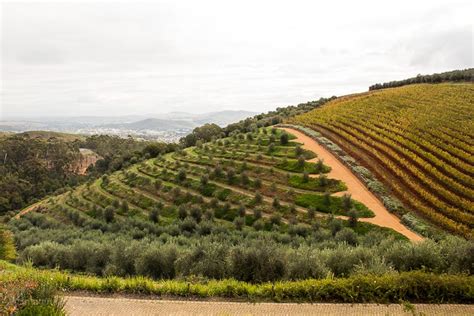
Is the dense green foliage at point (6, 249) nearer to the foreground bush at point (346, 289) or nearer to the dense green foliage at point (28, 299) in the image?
the foreground bush at point (346, 289)

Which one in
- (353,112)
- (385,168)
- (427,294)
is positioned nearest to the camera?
(427,294)

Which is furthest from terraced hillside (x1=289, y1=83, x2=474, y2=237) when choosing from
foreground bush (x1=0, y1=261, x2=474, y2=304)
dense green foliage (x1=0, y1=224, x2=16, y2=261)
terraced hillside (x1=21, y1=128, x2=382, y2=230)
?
dense green foliage (x1=0, y1=224, x2=16, y2=261)

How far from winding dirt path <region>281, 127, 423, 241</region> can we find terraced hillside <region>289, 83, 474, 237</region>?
175cm

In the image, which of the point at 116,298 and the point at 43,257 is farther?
the point at 43,257

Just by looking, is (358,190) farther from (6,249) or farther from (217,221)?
(6,249)

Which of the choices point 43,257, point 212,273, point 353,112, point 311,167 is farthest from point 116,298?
point 353,112

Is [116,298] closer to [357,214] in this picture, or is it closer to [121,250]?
[121,250]

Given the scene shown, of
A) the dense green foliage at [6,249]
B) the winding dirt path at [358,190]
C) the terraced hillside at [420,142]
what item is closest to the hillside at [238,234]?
the winding dirt path at [358,190]

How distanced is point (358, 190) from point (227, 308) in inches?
895

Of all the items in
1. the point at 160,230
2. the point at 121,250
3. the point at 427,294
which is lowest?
the point at 160,230

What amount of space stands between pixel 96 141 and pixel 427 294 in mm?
114103

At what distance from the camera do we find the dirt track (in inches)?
336

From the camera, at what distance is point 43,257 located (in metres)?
19.7

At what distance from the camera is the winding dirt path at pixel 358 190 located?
24.1 m
